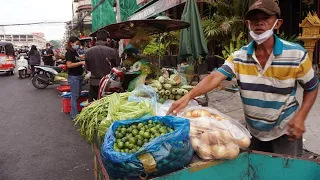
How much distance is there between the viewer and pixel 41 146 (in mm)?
4793

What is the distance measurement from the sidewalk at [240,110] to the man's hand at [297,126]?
1331 mm

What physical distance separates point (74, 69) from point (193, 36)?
2844 mm

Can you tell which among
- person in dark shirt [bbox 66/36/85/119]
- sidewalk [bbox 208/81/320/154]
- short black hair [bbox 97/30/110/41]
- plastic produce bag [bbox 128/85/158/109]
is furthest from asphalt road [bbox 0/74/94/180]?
sidewalk [bbox 208/81/320/154]

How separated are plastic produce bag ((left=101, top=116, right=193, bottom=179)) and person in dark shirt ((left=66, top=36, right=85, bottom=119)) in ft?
14.9

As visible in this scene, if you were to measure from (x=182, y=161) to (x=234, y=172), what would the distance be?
45 centimetres

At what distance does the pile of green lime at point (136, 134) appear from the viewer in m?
1.78

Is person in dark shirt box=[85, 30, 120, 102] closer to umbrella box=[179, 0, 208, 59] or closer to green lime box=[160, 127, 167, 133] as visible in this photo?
umbrella box=[179, 0, 208, 59]

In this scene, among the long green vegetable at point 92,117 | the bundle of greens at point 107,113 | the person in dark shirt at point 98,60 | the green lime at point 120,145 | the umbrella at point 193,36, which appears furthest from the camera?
the umbrella at point 193,36

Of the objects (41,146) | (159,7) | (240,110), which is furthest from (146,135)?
(159,7)

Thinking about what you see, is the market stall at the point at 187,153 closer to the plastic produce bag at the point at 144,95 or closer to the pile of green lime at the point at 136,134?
the pile of green lime at the point at 136,134

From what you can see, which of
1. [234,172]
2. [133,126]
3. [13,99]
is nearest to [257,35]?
[234,172]

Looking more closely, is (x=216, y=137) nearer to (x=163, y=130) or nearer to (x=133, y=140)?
(x=163, y=130)

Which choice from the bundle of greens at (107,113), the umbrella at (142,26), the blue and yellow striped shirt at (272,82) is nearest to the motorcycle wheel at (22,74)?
the umbrella at (142,26)

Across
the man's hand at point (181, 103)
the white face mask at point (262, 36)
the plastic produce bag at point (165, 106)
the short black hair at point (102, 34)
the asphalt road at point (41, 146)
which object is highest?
the short black hair at point (102, 34)
